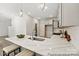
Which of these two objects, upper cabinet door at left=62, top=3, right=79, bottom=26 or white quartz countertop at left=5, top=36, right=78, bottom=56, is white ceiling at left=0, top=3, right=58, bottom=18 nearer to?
upper cabinet door at left=62, top=3, right=79, bottom=26

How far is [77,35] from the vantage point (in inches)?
57.4

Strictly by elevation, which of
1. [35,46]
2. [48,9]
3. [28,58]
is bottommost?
[28,58]

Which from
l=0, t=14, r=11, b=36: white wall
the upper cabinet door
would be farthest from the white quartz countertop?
the upper cabinet door

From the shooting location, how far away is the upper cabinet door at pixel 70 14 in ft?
4.13

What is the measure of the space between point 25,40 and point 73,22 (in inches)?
29.9

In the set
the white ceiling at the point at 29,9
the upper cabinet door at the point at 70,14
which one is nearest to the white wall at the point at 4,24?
the white ceiling at the point at 29,9

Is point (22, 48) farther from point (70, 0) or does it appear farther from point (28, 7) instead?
point (70, 0)

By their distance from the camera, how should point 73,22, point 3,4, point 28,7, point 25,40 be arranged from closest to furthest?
point 73,22
point 3,4
point 28,7
point 25,40

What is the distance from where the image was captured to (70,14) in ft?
4.27

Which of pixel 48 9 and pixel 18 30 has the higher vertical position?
pixel 48 9

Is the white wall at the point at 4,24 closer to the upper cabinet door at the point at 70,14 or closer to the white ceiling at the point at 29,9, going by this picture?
the white ceiling at the point at 29,9

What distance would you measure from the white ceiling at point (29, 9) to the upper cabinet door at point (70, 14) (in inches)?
6.1

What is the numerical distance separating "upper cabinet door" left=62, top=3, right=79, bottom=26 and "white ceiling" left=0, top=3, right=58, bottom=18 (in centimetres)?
16

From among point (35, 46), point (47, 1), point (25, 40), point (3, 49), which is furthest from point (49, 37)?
point (3, 49)
